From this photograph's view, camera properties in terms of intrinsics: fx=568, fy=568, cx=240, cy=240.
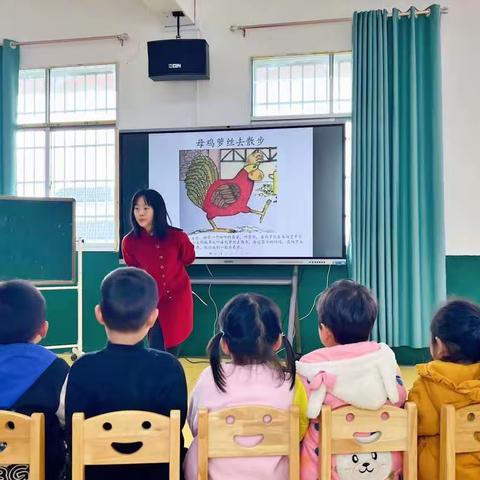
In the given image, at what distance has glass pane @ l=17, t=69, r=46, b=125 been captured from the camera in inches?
191

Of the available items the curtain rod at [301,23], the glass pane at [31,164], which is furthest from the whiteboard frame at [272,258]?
the glass pane at [31,164]

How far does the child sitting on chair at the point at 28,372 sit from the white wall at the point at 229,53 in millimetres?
3125

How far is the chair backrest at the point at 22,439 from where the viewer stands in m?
1.31

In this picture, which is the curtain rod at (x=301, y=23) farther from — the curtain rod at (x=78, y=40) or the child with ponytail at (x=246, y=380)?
the child with ponytail at (x=246, y=380)

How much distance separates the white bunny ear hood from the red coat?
5.24 feet

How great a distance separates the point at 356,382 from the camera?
1.47 meters

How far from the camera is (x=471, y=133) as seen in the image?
412 cm

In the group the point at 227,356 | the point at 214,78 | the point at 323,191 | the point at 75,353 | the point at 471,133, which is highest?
the point at 214,78

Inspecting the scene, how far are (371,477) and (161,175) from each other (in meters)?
3.22

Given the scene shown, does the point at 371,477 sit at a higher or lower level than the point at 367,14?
lower

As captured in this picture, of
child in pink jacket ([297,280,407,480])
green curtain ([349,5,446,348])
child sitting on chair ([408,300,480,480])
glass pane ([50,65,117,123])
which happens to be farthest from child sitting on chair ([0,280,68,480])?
glass pane ([50,65,117,123])

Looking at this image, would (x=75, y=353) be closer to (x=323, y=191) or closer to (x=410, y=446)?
(x=323, y=191)

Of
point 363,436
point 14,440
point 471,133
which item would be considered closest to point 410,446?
point 363,436

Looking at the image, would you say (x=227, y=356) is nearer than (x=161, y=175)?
Yes
